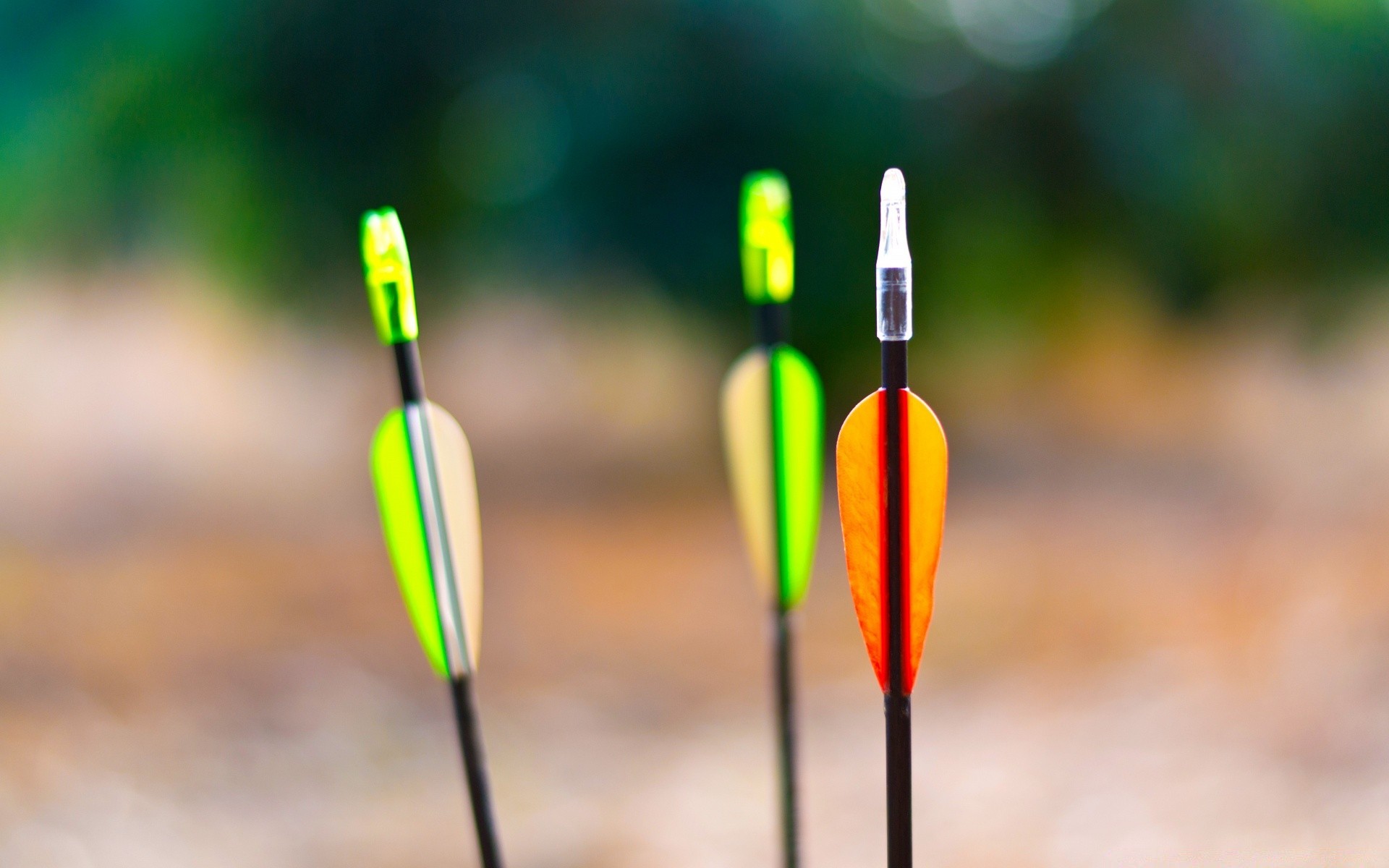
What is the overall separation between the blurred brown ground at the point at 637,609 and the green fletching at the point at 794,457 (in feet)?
2.46

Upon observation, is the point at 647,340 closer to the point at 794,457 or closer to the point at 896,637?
the point at 794,457

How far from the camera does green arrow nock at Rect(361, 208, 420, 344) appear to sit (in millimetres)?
333

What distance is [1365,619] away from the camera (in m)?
1.49

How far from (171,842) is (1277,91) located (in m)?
2.05

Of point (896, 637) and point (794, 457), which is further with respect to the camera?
point (794, 457)

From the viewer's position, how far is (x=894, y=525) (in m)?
0.31

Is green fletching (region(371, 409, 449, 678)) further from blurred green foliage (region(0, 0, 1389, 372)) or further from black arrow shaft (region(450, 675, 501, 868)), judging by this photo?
blurred green foliage (region(0, 0, 1389, 372))

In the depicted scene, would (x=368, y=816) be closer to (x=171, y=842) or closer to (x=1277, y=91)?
(x=171, y=842)

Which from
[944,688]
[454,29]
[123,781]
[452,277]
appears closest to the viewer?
[123,781]

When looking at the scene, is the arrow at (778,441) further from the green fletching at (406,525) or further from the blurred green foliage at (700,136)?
the blurred green foliage at (700,136)

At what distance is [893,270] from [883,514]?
76 mm

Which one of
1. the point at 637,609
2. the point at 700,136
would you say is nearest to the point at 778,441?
the point at 637,609

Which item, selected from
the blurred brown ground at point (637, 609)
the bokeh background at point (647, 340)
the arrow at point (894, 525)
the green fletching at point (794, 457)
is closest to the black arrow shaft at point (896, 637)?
the arrow at point (894, 525)

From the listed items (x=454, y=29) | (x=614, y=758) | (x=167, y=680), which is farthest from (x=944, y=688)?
(x=454, y=29)
